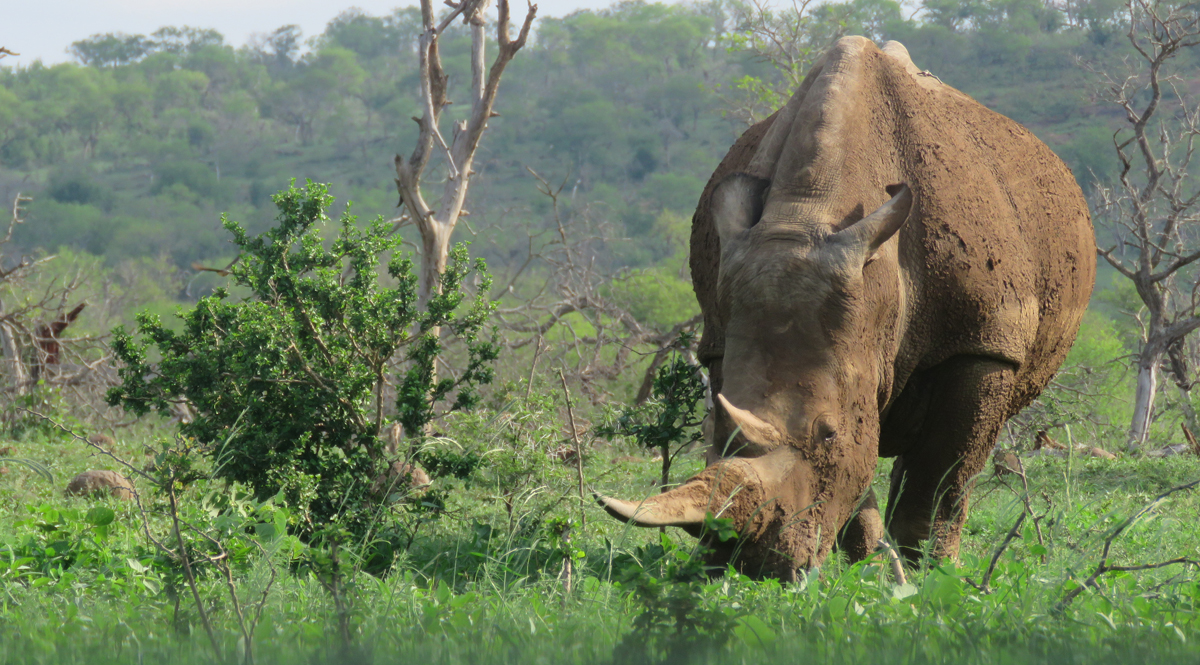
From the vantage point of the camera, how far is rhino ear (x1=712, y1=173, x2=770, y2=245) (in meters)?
4.15

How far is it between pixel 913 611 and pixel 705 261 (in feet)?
8.01

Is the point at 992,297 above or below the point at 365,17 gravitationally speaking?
below

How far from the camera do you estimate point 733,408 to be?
3.45m

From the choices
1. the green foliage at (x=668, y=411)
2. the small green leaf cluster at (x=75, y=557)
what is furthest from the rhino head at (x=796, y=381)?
the small green leaf cluster at (x=75, y=557)

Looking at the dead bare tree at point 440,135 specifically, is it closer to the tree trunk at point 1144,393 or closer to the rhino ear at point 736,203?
the rhino ear at point 736,203

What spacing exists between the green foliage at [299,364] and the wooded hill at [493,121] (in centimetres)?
3203

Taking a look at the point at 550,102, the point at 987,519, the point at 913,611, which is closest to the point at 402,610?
the point at 913,611

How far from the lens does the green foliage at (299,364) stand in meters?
5.05

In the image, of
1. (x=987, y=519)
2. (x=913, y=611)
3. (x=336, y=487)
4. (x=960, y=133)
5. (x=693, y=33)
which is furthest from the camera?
(x=693, y=33)

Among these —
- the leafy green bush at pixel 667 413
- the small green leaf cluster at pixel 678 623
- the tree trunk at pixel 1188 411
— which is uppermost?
the small green leaf cluster at pixel 678 623

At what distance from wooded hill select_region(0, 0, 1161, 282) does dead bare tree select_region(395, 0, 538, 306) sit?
27.9 metres

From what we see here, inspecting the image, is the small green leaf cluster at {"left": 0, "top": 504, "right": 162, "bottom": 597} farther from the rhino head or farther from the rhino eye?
the rhino eye

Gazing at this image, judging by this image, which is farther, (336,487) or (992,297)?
(336,487)

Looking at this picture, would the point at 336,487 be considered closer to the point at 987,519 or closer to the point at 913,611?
the point at 913,611
